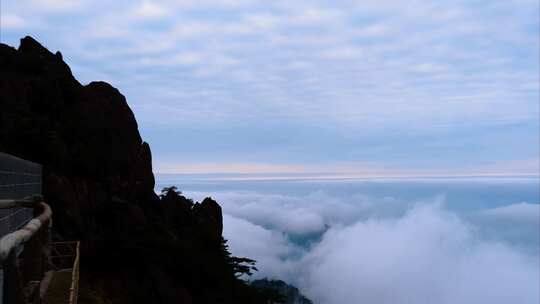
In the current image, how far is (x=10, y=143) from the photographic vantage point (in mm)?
29203

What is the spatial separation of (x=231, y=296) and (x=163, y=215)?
9795 mm

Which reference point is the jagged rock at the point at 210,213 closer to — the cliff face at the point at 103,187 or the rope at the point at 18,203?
the cliff face at the point at 103,187

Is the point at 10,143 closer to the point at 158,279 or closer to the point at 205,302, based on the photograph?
the point at 158,279

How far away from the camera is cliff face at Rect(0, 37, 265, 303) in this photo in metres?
27.2

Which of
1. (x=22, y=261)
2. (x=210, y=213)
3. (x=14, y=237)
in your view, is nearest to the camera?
(x=14, y=237)

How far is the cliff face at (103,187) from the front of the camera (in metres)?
27.2

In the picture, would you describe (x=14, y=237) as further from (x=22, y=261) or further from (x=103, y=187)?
Result: (x=103, y=187)

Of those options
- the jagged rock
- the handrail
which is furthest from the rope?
the jagged rock

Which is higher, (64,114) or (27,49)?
(27,49)

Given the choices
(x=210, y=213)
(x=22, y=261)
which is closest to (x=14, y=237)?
(x=22, y=261)

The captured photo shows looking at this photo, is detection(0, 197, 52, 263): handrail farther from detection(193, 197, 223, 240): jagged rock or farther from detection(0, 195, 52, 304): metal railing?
detection(193, 197, 223, 240): jagged rock

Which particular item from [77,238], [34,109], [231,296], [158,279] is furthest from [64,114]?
[231,296]

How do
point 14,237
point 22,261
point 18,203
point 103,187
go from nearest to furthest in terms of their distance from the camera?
point 14,237
point 18,203
point 22,261
point 103,187

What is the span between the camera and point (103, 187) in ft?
110
